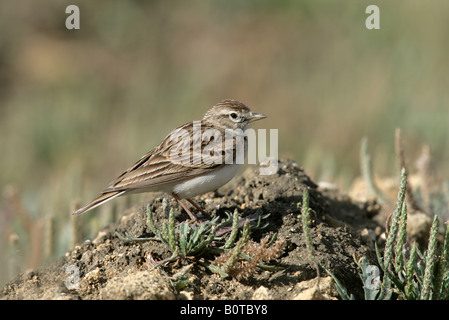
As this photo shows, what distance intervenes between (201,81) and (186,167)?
10.1 meters

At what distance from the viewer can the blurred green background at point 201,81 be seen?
1154 cm

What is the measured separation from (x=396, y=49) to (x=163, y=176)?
406 inches

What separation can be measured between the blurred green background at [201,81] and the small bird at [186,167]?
1.94 m

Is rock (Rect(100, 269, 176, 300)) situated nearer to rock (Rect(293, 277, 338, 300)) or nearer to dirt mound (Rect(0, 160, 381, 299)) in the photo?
dirt mound (Rect(0, 160, 381, 299))

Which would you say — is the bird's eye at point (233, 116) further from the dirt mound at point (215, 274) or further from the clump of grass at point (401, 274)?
the clump of grass at point (401, 274)

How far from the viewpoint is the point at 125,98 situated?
615 inches

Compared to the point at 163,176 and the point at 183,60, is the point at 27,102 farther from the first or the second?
the point at 163,176

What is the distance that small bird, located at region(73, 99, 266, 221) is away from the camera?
5.32 meters

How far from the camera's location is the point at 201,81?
1536 cm

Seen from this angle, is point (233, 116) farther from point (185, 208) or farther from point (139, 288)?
point (139, 288)

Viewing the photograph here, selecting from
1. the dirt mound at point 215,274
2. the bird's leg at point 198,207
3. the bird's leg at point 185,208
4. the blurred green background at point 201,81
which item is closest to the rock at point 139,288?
the dirt mound at point 215,274

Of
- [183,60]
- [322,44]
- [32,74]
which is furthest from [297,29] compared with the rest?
[32,74]

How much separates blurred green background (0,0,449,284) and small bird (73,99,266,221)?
1937mm

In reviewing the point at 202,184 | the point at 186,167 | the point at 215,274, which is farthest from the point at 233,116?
the point at 215,274
